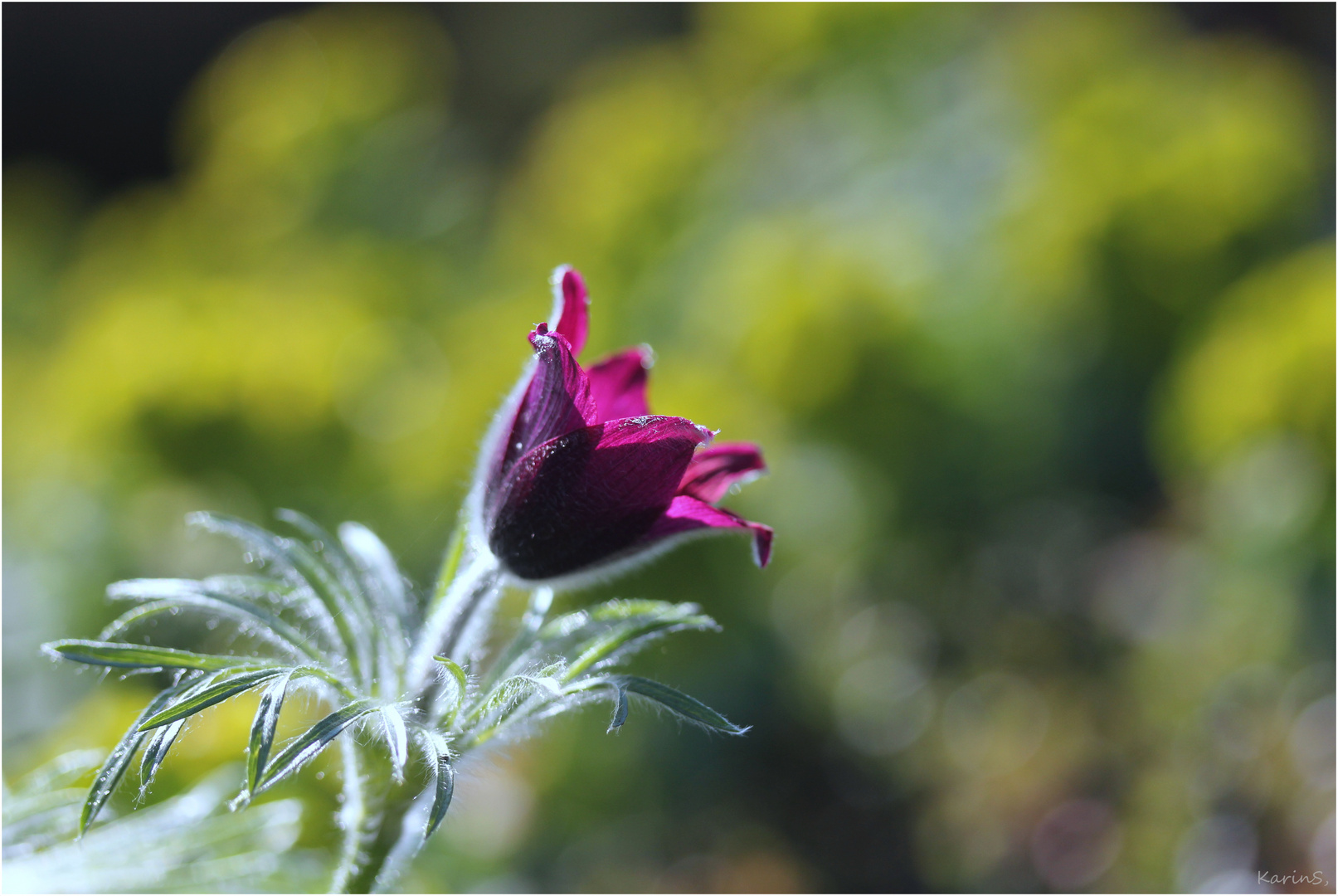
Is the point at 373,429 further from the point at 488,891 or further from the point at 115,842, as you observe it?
the point at 115,842

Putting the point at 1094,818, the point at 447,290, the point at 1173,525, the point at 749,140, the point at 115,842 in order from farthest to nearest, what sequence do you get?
the point at 749,140 < the point at 447,290 < the point at 1173,525 < the point at 1094,818 < the point at 115,842

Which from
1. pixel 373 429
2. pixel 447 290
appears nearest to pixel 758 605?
pixel 373 429

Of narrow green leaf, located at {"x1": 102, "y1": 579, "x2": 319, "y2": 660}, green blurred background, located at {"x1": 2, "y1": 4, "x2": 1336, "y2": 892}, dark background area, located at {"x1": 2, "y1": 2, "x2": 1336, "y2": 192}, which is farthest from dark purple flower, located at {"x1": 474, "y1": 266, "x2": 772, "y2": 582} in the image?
dark background area, located at {"x1": 2, "y1": 2, "x2": 1336, "y2": 192}

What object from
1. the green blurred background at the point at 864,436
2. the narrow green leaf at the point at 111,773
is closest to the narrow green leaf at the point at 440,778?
the narrow green leaf at the point at 111,773

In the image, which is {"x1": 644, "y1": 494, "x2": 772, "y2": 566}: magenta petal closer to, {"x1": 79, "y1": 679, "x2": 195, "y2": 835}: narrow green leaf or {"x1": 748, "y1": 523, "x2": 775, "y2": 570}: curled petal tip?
{"x1": 748, "y1": 523, "x2": 775, "y2": 570}: curled petal tip

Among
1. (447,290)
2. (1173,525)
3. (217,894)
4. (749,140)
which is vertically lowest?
(1173,525)

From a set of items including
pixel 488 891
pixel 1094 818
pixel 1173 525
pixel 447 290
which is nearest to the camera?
pixel 488 891
